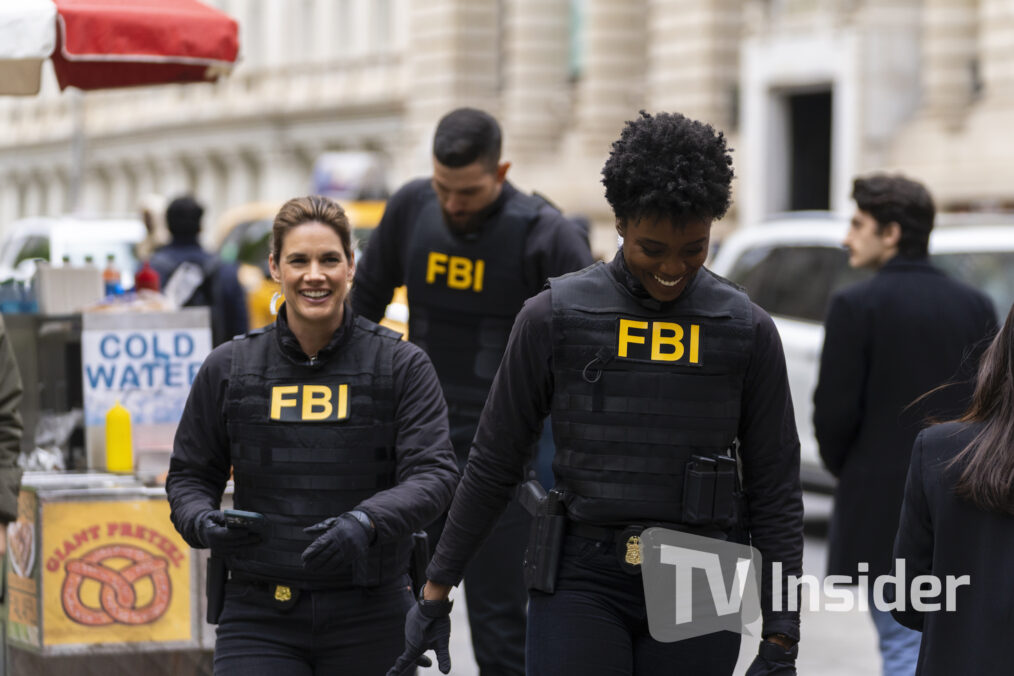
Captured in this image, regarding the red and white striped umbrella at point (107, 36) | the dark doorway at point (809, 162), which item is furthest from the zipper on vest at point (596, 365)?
the dark doorway at point (809, 162)

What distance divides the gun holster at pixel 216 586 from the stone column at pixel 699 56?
89.7 ft

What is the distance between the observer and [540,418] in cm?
391

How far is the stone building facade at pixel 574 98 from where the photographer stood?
25984 mm

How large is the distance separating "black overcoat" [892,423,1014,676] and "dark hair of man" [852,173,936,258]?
2.76m

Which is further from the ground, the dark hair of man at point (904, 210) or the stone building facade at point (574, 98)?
the stone building facade at point (574, 98)

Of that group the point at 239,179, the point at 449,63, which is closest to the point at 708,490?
the point at 449,63

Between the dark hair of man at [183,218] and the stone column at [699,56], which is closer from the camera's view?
the dark hair of man at [183,218]

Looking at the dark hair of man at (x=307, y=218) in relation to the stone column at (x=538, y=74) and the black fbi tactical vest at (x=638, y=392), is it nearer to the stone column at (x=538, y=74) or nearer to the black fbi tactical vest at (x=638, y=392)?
the black fbi tactical vest at (x=638, y=392)

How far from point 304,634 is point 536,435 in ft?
2.32

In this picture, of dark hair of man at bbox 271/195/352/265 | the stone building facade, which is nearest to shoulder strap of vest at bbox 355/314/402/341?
dark hair of man at bbox 271/195/352/265

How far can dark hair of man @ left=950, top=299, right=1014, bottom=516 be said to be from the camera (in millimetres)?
3225

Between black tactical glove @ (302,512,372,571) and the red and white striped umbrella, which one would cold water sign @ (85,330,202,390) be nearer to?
the red and white striped umbrella

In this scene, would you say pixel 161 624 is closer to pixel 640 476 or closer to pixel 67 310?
pixel 67 310

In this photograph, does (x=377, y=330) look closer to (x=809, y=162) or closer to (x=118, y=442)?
(x=118, y=442)
